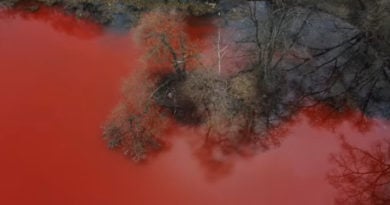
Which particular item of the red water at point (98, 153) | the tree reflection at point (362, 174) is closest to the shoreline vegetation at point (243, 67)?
the red water at point (98, 153)

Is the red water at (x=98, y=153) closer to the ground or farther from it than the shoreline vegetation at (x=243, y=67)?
closer to the ground

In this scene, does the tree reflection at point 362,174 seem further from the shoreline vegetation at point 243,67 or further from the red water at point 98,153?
the shoreline vegetation at point 243,67

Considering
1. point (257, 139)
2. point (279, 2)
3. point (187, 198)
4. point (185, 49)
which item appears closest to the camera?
point (187, 198)

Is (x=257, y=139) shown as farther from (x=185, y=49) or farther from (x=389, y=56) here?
(x=389, y=56)

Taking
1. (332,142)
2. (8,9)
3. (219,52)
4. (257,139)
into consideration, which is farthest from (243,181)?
(8,9)

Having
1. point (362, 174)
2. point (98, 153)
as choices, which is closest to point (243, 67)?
point (362, 174)
